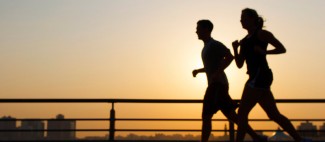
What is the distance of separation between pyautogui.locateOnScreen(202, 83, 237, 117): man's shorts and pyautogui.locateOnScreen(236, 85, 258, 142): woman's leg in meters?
0.50

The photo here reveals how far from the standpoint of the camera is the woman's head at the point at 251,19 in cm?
629

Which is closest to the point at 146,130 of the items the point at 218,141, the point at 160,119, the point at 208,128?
the point at 160,119

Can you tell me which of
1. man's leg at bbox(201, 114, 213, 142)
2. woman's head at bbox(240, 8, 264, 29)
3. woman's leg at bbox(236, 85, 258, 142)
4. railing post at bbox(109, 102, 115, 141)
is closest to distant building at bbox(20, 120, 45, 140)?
railing post at bbox(109, 102, 115, 141)

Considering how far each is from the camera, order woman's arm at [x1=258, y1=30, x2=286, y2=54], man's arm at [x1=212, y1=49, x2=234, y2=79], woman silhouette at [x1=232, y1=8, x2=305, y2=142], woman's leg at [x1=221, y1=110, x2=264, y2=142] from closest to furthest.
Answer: woman's arm at [x1=258, y1=30, x2=286, y2=54] → woman silhouette at [x1=232, y1=8, x2=305, y2=142] → woman's leg at [x1=221, y1=110, x2=264, y2=142] → man's arm at [x1=212, y1=49, x2=234, y2=79]

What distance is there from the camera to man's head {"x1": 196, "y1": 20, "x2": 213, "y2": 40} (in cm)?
708

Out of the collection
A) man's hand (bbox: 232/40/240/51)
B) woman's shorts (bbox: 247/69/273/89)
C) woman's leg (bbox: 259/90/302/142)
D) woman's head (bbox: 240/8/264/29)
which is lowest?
woman's leg (bbox: 259/90/302/142)

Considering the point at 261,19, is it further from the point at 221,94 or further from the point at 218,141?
the point at 218,141

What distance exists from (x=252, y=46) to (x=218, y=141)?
210 centimetres

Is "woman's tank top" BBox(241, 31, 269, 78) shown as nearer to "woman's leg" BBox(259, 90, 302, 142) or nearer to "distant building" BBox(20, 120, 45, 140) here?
"woman's leg" BBox(259, 90, 302, 142)

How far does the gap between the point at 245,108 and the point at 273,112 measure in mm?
329

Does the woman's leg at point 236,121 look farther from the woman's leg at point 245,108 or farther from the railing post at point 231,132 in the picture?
the railing post at point 231,132

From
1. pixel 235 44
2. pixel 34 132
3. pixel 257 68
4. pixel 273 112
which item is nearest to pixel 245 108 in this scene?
pixel 273 112

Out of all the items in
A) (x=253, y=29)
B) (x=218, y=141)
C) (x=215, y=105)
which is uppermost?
(x=253, y=29)

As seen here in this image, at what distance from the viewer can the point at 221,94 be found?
6938 mm
